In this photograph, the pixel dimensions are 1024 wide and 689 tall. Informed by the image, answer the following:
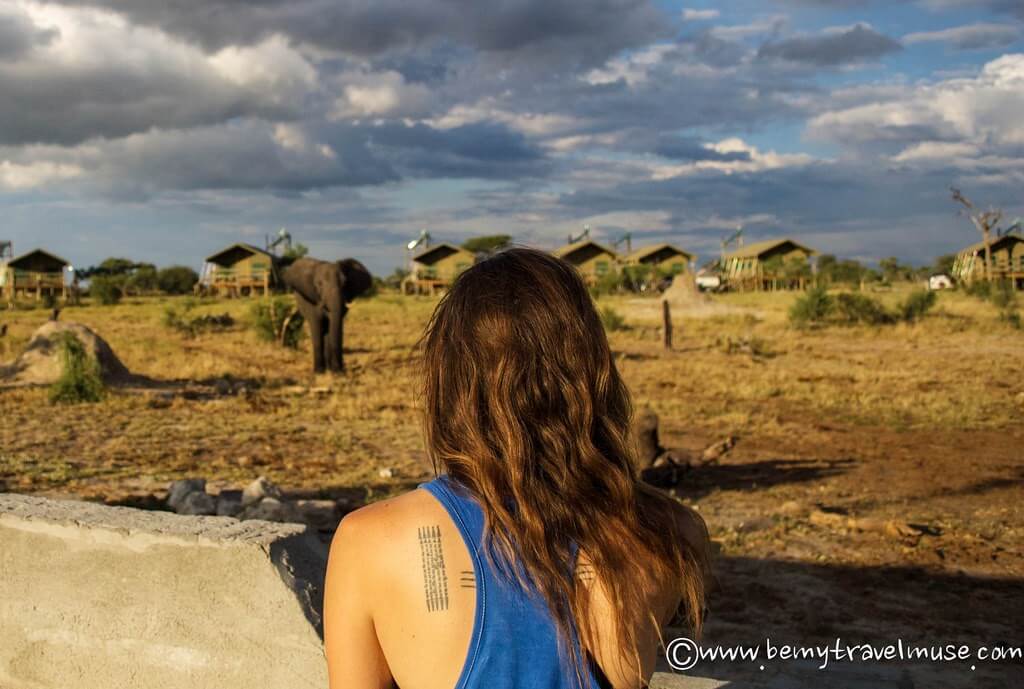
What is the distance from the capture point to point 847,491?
7.26m

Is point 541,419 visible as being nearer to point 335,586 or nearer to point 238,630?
point 335,586

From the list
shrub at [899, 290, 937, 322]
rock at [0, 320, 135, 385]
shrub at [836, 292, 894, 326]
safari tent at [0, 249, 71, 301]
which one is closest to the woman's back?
rock at [0, 320, 135, 385]

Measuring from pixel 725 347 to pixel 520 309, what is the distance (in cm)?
1710

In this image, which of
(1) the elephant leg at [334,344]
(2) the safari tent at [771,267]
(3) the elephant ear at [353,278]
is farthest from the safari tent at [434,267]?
(1) the elephant leg at [334,344]

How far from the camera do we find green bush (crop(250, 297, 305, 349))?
19.2 m

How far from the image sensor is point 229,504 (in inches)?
241

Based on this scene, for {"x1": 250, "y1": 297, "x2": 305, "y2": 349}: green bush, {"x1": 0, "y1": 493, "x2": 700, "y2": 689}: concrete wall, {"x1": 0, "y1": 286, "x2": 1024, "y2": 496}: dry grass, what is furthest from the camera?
{"x1": 250, "y1": 297, "x2": 305, "y2": 349}: green bush

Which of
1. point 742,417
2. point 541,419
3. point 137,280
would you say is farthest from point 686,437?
point 137,280

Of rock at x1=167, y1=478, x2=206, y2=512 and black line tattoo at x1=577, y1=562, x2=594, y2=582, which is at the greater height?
black line tattoo at x1=577, y1=562, x2=594, y2=582

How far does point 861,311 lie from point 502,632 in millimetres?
23359

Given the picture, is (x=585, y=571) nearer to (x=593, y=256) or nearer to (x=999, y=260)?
(x=999, y=260)

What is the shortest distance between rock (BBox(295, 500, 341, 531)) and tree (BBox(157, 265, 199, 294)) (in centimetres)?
5257

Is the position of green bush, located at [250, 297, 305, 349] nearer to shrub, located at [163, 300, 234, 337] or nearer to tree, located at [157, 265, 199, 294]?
shrub, located at [163, 300, 234, 337]

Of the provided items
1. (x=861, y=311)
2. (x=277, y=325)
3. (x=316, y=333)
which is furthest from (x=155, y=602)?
(x=861, y=311)
